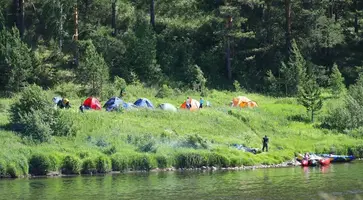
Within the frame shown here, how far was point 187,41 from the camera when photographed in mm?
82375

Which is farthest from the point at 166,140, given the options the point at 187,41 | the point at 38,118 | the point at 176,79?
the point at 187,41

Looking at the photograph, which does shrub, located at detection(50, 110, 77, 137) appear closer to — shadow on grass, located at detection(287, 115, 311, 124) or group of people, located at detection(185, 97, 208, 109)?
group of people, located at detection(185, 97, 208, 109)

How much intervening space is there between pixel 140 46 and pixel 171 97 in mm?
7671

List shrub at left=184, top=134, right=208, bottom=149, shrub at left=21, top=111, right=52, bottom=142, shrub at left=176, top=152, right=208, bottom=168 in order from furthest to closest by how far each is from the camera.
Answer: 1. shrub at left=184, top=134, right=208, bottom=149
2. shrub at left=176, top=152, right=208, bottom=168
3. shrub at left=21, top=111, right=52, bottom=142

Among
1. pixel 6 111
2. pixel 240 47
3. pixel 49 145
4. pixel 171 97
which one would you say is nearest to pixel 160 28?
pixel 240 47

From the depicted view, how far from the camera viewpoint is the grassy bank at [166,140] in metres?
47.8

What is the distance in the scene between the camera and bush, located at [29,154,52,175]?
46.9 meters

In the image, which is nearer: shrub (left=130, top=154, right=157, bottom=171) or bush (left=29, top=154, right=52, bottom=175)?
bush (left=29, top=154, right=52, bottom=175)

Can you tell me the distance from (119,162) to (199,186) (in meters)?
11.1

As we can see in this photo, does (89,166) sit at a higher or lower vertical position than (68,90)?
lower

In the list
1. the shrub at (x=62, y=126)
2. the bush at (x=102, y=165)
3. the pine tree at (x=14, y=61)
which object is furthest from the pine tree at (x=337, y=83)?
the bush at (x=102, y=165)

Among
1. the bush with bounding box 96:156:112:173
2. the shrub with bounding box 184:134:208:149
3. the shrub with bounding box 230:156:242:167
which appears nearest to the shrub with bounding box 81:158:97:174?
the bush with bounding box 96:156:112:173

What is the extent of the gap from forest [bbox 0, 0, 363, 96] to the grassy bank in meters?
Answer: 5.95

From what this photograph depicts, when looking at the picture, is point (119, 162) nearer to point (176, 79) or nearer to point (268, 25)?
point (176, 79)
